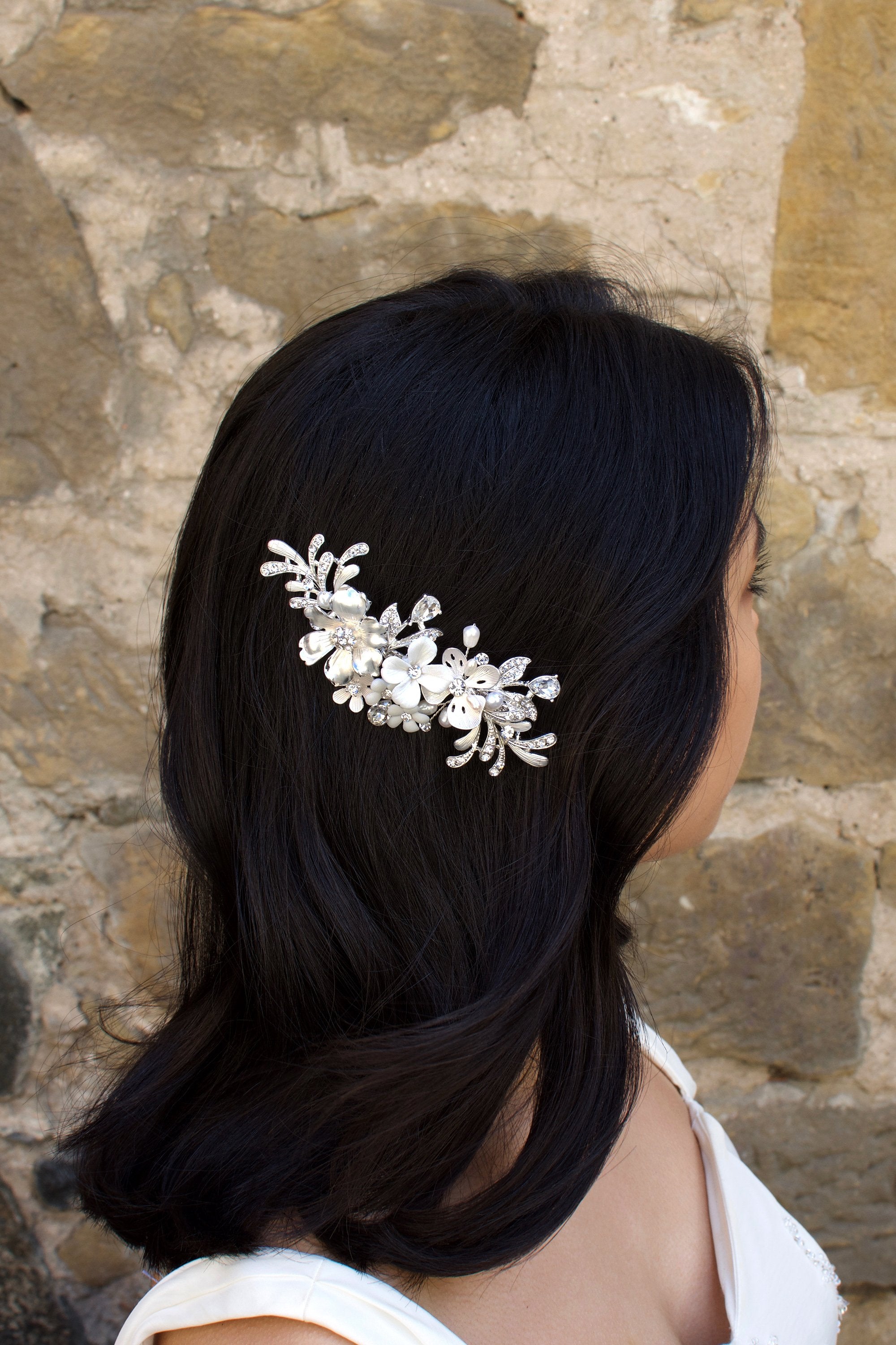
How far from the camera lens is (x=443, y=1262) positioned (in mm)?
692

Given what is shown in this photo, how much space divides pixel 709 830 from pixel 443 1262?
42 centimetres

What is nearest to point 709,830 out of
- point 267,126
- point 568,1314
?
point 568,1314

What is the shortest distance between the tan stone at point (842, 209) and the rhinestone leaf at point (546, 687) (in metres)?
0.71

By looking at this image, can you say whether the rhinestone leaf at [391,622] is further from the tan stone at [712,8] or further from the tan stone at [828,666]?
the tan stone at [712,8]

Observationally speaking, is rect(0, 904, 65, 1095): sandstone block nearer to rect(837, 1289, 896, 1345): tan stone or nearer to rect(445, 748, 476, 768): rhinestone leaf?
rect(445, 748, 476, 768): rhinestone leaf

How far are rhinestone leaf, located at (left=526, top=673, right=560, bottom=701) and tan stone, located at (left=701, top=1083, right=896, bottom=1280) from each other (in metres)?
0.89

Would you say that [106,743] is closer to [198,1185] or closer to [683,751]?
[198,1185]

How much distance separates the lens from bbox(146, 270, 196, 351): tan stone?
1.08 metres

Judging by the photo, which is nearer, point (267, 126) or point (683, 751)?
point (683, 751)

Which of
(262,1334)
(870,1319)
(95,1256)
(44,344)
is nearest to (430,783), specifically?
(262,1334)

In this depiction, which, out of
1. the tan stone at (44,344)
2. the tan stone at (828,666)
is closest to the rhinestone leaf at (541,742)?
the tan stone at (828,666)

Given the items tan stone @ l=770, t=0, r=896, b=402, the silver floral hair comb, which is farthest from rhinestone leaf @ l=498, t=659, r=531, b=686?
tan stone @ l=770, t=0, r=896, b=402

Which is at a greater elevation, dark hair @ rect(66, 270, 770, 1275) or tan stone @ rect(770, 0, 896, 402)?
tan stone @ rect(770, 0, 896, 402)

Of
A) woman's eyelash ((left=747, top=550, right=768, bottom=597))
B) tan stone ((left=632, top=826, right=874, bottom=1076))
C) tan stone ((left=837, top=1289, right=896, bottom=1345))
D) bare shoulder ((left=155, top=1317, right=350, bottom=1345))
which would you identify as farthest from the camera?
tan stone ((left=837, top=1289, right=896, bottom=1345))
